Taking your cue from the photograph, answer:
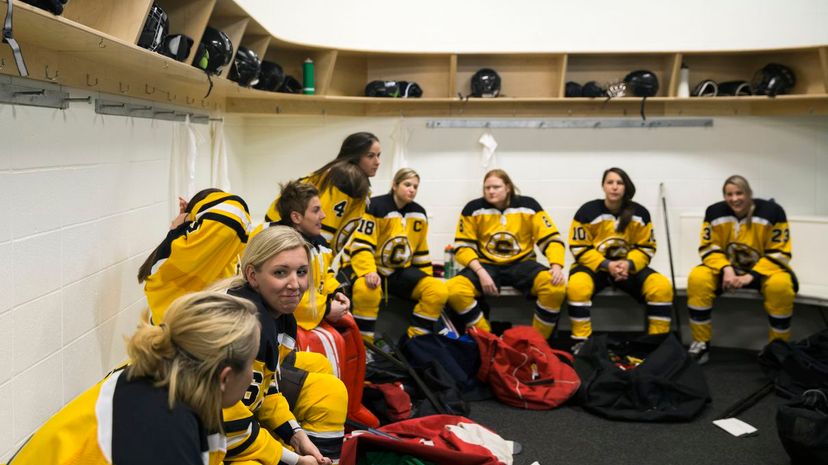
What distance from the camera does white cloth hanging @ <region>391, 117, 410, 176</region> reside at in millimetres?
4754

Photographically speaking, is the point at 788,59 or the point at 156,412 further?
the point at 788,59

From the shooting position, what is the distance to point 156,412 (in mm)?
1265

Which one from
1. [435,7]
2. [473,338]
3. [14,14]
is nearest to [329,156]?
[435,7]

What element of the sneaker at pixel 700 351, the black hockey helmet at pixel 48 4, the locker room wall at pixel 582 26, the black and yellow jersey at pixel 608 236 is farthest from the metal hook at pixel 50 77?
the sneaker at pixel 700 351

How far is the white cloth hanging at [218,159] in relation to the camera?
12.7ft

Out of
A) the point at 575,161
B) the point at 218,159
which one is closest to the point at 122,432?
the point at 218,159

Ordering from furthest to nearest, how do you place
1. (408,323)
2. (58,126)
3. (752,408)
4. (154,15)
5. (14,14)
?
(408,323) → (752,408) → (154,15) → (58,126) → (14,14)

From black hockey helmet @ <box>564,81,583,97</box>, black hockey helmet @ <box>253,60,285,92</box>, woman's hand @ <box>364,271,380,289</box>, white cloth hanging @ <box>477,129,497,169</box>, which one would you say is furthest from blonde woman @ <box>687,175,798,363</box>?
black hockey helmet @ <box>253,60,285,92</box>

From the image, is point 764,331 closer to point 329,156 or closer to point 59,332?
point 329,156

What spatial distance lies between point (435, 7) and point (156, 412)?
13.0 ft

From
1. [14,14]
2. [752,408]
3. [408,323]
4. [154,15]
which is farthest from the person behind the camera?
[408,323]

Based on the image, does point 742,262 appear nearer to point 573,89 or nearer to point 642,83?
point 642,83

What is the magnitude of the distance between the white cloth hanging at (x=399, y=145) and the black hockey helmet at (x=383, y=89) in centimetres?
26

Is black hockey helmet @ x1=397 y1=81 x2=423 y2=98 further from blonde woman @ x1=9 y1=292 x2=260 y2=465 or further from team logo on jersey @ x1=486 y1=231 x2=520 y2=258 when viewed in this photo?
blonde woman @ x1=9 y1=292 x2=260 y2=465
